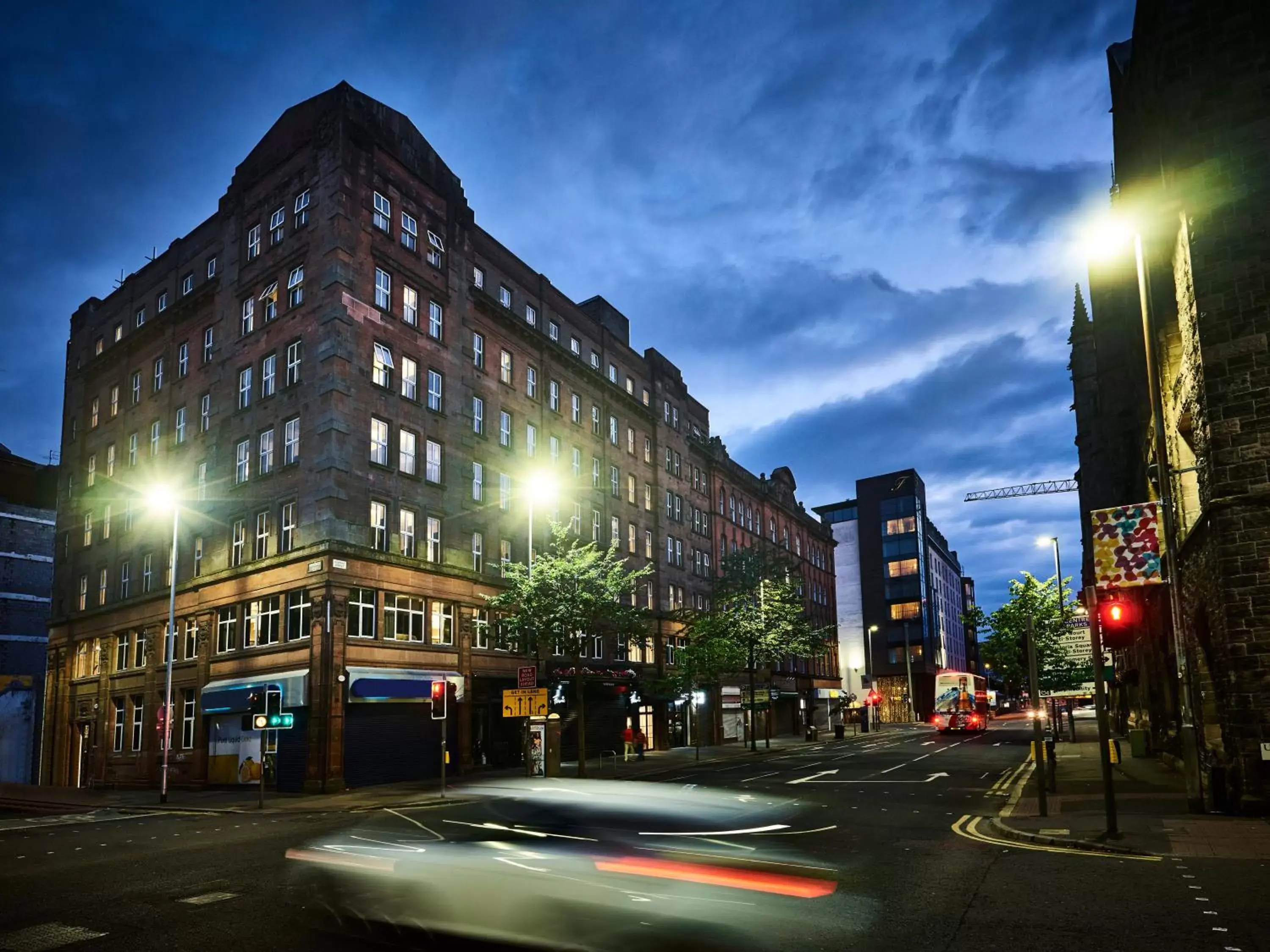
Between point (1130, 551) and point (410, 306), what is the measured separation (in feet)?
97.8

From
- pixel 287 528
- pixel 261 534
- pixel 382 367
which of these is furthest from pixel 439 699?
pixel 382 367

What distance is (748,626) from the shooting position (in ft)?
170

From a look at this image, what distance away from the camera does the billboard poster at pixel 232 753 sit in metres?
35.6

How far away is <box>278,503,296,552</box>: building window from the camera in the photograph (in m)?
35.5

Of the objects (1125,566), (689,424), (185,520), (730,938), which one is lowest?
(730,938)

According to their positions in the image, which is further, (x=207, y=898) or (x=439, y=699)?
(x=439, y=699)

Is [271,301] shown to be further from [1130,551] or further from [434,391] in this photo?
[1130,551]

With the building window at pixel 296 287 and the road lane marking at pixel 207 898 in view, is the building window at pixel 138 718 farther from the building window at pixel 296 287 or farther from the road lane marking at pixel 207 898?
the road lane marking at pixel 207 898

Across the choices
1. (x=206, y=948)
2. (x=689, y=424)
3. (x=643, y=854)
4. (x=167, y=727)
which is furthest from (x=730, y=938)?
(x=689, y=424)

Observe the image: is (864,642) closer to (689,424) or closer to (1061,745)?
(689,424)

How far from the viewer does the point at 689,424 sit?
6775 centimetres

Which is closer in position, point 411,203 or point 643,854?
point 643,854

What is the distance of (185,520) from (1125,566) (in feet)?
124

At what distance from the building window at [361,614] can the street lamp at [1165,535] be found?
2554 cm
